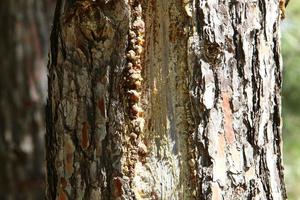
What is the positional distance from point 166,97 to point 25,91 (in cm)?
241

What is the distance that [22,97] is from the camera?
3803mm

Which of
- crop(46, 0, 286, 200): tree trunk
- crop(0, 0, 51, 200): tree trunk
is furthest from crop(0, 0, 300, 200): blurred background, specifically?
crop(46, 0, 286, 200): tree trunk

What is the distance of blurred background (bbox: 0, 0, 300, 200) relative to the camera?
3.78 metres

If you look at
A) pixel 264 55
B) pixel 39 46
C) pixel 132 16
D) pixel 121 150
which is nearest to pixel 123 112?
pixel 121 150

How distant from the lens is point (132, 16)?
1.46 m

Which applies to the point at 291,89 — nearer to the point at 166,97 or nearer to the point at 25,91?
the point at 25,91

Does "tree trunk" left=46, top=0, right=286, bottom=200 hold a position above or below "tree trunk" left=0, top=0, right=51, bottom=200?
below

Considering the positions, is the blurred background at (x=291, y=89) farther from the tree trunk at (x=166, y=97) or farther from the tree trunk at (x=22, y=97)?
the tree trunk at (x=166, y=97)

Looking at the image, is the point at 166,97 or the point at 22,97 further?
the point at 22,97

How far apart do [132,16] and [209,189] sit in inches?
12.8

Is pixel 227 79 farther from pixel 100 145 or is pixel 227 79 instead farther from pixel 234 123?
pixel 100 145

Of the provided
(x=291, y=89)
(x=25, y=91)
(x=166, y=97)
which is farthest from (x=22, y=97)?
(x=166, y=97)

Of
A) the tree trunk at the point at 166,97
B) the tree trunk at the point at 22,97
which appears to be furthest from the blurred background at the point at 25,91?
the tree trunk at the point at 166,97

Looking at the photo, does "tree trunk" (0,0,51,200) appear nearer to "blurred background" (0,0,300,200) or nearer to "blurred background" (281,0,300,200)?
"blurred background" (0,0,300,200)
